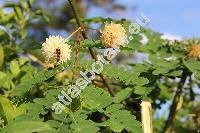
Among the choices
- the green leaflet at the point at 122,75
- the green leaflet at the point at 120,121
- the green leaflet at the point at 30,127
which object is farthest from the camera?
the green leaflet at the point at 122,75

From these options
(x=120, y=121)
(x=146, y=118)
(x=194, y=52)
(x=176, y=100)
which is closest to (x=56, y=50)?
(x=120, y=121)

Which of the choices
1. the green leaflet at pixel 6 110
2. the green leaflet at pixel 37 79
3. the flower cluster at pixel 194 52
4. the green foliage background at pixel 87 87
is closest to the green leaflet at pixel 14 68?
the green foliage background at pixel 87 87

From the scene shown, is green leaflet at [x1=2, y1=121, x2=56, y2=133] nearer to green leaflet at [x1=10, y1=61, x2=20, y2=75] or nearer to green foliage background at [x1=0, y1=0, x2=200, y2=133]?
green foliage background at [x1=0, y1=0, x2=200, y2=133]

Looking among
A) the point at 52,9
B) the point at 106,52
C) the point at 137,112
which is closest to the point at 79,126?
the point at 106,52

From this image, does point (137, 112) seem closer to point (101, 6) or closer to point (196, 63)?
point (196, 63)

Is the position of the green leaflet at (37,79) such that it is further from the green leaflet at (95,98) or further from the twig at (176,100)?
the twig at (176,100)

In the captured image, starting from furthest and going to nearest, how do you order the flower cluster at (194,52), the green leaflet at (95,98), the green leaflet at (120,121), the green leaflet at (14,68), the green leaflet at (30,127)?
the green leaflet at (14,68)
the flower cluster at (194,52)
the green leaflet at (95,98)
the green leaflet at (120,121)
the green leaflet at (30,127)
